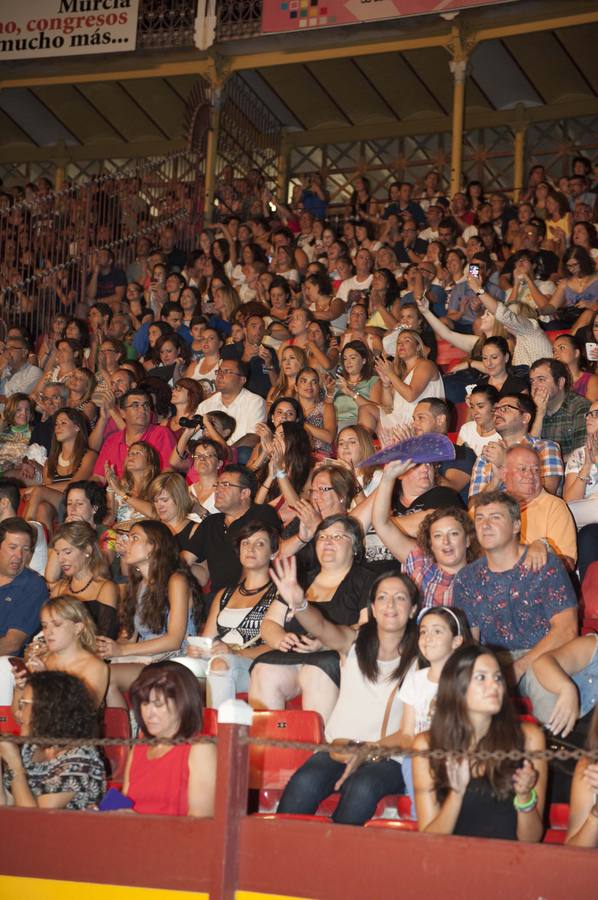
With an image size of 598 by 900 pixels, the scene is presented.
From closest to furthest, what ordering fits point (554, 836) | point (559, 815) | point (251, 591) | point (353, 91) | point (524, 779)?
point (524, 779), point (554, 836), point (559, 815), point (251, 591), point (353, 91)

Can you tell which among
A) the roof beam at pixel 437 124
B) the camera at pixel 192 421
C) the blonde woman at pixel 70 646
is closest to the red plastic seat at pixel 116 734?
the blonde woman at pixel 70 646

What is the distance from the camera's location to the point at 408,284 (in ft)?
33.2

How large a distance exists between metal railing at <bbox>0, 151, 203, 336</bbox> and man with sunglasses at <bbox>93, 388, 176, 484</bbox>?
4338 millimetres

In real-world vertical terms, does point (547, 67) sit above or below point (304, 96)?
below

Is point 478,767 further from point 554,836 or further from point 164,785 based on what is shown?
point 164,785

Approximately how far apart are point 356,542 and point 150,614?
A: 1031 millimetres

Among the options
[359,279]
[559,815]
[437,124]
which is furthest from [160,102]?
[559,815]

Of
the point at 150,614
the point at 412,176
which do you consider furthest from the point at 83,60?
the point at 150,614

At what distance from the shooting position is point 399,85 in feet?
51.5

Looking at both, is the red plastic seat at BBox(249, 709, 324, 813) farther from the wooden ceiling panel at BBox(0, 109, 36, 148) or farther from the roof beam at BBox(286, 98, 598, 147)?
the wooden ceiling panel at BBox(0, 109, 36, 148)

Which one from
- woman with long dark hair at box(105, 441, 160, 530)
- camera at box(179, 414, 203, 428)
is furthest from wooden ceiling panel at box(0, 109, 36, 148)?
woman with long dark hair at box(105, 441, 160, 530)

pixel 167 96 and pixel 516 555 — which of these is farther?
pixel 167 96

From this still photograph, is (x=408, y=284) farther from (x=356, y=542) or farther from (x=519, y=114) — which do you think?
(x=519, y=114)

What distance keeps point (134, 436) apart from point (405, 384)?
1794 millimetres
